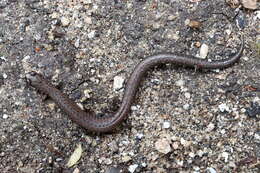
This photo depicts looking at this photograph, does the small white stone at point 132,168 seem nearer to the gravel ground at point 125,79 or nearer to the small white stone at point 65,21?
the gravel ground at point 125,79

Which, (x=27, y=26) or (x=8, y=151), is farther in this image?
(x=27, y=26)

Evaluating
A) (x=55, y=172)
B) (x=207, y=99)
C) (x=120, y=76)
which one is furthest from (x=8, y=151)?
(x=207, y=99)

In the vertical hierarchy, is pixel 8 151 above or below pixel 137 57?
below

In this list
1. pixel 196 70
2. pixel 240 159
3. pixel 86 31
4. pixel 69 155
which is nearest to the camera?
pixel 240 159

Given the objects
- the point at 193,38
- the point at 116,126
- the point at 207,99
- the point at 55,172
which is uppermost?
Result: the point at 193,38

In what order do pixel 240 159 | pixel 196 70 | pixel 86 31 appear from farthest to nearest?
1. pixel 86 31
2. pixel 196 70
3. pixel 240 159

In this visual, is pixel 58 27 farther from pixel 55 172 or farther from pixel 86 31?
pixel 55 172
